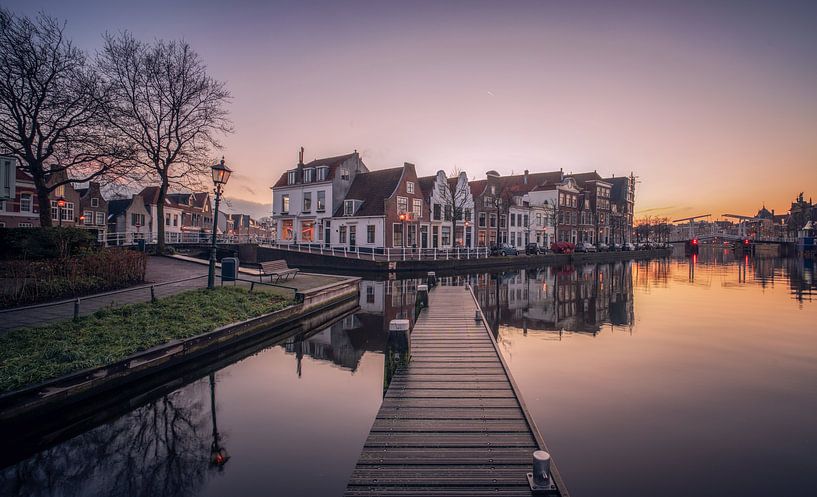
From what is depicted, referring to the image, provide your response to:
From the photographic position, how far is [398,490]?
4.47 m

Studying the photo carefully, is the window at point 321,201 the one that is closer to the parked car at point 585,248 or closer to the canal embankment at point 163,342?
the canal embankment at point 163,342

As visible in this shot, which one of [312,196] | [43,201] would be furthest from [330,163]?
[43,201]

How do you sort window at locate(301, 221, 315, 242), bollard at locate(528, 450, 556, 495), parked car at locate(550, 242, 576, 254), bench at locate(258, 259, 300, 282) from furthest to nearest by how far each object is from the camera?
parked car at locate(550, 242, 576, 254)
window at locate(301, 221, 315, 242)
bench at locate(258, 259, 300, 282)
bollard at locate(528, 450, 556, 495)

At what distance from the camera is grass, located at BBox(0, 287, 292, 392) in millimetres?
7500

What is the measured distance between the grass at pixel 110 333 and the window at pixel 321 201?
33.5 m

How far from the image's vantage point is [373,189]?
1826 inches

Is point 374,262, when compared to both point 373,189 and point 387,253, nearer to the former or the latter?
point 387,253

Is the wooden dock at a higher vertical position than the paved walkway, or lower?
lower

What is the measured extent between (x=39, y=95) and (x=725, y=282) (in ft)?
147

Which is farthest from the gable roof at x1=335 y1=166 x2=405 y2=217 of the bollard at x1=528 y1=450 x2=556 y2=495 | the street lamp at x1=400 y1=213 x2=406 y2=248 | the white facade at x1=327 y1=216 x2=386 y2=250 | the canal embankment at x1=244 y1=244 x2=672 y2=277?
the bollard at x1=528 y1=450 x2=556 y2=495

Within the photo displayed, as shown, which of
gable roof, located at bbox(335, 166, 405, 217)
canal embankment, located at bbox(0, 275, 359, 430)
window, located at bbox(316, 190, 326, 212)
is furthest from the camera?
window, located at bbox(316, 190, 326, 212)

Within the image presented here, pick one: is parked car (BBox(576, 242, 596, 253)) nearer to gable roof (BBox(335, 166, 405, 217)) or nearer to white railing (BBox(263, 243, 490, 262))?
white railing (BBox(263, 243, 490, 262))

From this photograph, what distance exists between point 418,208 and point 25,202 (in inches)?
1644

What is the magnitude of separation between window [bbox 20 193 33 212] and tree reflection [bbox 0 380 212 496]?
164ft
